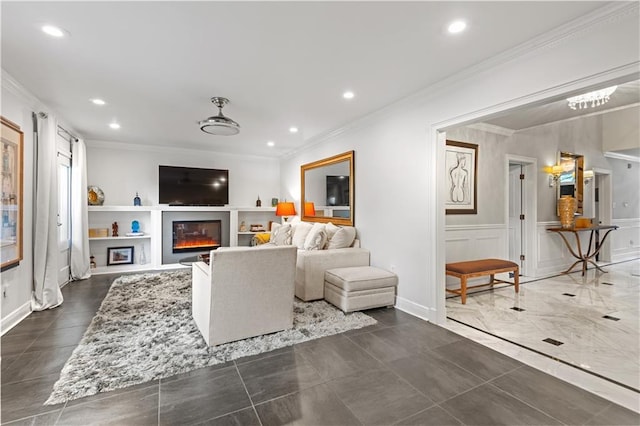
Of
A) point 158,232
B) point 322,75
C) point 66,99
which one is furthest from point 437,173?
point 158,232

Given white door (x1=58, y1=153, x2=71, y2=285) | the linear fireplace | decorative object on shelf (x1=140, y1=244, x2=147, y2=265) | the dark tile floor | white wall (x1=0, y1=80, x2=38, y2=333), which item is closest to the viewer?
the dark tile floor

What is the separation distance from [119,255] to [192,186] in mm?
1944

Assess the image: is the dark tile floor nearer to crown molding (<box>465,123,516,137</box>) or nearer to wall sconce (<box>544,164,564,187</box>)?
crown molding (<box>465,123,516,137</box>)

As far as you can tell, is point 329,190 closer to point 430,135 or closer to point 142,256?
point 430,135

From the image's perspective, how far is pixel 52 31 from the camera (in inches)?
87.0

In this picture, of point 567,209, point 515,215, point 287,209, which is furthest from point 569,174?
point 287,209

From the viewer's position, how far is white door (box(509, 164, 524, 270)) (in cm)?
535

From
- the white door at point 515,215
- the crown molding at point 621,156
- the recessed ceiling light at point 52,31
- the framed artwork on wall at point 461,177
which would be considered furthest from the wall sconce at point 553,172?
the recessed ceiling light at point 52,31

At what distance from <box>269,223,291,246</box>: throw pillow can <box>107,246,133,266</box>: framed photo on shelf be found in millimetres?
2950

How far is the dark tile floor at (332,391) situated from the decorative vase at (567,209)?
436 centimetres

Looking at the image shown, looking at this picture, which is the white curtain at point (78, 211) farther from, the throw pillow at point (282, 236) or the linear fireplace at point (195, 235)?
the throw pillow at point (282, 236)

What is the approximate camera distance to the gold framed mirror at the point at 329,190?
15.5ft

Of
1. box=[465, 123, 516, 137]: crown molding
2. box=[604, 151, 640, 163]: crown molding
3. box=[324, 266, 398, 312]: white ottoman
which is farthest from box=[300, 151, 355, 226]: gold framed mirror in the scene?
box=[604, 151, 640, 163]: crown molding

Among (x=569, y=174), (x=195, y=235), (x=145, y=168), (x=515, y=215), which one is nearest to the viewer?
(x=515, y=215)
